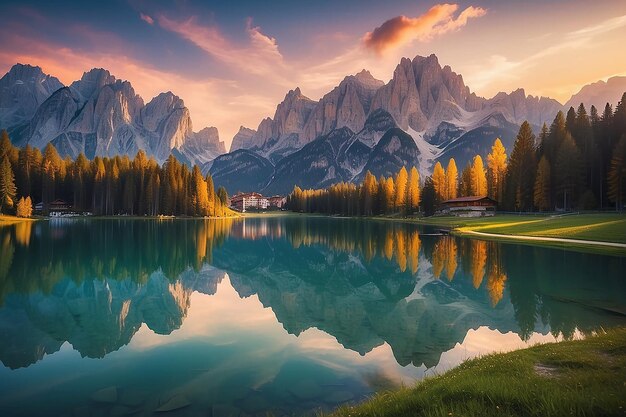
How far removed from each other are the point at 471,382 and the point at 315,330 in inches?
444

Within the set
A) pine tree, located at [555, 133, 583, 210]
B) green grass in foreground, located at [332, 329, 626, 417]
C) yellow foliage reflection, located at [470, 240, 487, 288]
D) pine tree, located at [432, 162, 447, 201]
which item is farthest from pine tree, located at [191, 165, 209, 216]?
green grass in foreground, located at [332, 329, 626, 417]

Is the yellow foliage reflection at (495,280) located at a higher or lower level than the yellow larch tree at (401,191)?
lower

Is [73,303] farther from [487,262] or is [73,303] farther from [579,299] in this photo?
[487,262]

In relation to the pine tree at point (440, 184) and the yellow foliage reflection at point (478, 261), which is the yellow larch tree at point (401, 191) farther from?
the yellow foliage reflection at point (478, 261)

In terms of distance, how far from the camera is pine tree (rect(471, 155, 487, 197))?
12150cm

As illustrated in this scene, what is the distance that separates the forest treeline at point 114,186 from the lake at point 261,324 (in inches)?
4156

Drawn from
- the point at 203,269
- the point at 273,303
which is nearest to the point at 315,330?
the point at 273,303

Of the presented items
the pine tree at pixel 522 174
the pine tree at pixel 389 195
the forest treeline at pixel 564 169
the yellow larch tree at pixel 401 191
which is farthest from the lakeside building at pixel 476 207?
the pine tree at pixel 389 195

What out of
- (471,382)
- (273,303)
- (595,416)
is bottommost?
(273,303)

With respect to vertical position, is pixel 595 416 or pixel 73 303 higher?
pixel 595 416

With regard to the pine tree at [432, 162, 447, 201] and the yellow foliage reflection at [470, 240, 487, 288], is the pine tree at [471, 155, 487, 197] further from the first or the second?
the yellow foliage reflection at [470, 240, 487, 288]

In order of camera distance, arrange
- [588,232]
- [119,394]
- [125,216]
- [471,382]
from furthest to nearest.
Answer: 1. [125,216]
2. [588,232]
3. [119,394]
4. [471,382]

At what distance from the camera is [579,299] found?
2345 cm

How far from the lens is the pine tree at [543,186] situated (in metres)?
89.2
